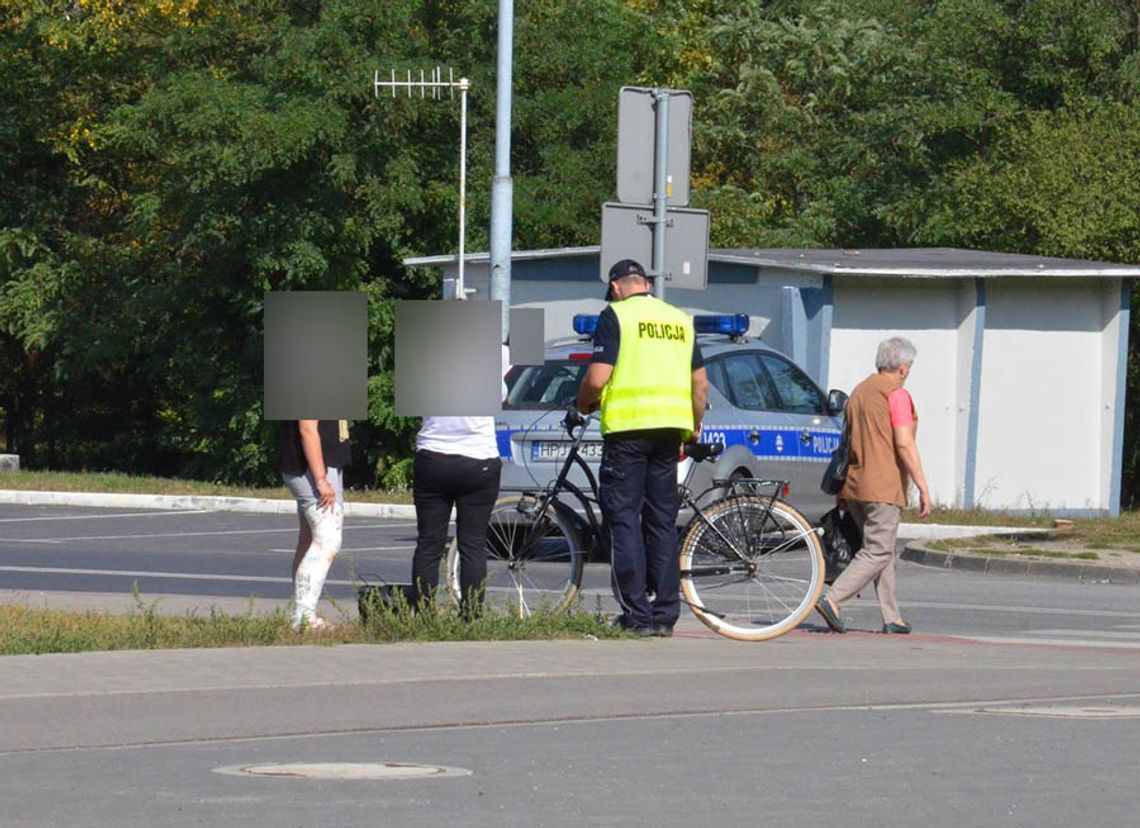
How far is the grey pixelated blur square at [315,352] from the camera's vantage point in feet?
35.3

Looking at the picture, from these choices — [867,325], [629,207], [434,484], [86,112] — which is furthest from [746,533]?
[86,112]

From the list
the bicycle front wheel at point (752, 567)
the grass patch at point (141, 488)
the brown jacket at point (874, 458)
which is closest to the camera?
the bicycle front wheel at point (752, 567)

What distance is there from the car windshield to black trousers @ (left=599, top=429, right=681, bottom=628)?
21.6ft

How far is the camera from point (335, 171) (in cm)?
3247

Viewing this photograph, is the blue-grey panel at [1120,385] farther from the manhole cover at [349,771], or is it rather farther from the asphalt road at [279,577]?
the manhole cover at [349,771]

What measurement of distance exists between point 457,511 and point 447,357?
0.91 m

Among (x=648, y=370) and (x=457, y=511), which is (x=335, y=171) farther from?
(x=648, y=370)

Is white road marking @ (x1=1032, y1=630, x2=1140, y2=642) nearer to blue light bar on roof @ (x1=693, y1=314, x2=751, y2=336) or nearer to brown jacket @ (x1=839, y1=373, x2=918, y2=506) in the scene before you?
brown jacket @ (x1=839, y1=373, x2=918, y2=506)

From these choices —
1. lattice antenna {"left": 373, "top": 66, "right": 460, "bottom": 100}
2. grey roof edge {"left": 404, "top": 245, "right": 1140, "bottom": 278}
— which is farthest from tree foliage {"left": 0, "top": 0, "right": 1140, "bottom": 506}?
grey roof edge {"left": 404, "top": 245, "right": 1140, "bottom": 278}

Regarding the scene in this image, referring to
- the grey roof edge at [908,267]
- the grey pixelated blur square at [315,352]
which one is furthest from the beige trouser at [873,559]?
the grey roof edge at [908,267]

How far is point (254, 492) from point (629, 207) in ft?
41.8

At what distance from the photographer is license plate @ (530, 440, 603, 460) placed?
17.4 m

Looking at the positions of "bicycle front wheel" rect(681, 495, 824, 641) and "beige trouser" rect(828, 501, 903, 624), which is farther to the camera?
"beige trouser" rect(828, 501, 903, 624)

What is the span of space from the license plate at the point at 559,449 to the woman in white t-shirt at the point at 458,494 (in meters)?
5.38
